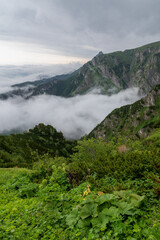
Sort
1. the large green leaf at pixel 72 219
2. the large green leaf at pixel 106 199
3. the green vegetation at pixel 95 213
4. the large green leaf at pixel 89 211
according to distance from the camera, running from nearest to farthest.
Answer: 1. the green vegetation at pixel 95 213
2. the large green leaf at pixel 89 211
3. the large green leaf at pixel 72 219
4. the large green leaf at pixel 106 199

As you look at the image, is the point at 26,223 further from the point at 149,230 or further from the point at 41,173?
the point at 41,173

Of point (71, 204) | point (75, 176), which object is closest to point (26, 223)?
point (71, 204)

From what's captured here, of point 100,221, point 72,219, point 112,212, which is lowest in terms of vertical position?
point 72,219

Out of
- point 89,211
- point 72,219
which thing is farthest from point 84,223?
point 72,219

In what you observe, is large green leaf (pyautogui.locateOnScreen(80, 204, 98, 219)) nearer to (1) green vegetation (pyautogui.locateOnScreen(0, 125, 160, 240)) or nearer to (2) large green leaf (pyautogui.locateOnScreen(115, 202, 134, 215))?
(1) green vegetation (pyautogui.locateOnScreen(0, 125, 160, 240))

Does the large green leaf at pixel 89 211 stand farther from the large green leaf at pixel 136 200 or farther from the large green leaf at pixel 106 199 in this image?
the large green leaf at pixel 136 200

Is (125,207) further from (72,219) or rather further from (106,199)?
(72,219)

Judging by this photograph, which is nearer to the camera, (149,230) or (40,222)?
(149,230)

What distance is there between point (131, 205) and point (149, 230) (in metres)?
1.01

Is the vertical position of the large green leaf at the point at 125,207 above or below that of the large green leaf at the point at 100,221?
above

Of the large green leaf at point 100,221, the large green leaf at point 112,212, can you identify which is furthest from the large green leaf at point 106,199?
the large green leaf at point 100,221

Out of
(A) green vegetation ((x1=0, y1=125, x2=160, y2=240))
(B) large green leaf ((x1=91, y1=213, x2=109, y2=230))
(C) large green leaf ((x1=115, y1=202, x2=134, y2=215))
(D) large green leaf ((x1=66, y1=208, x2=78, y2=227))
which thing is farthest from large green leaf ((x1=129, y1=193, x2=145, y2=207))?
(D) large green leaf ((x1=66, y1=208, x2=78, y2=227))

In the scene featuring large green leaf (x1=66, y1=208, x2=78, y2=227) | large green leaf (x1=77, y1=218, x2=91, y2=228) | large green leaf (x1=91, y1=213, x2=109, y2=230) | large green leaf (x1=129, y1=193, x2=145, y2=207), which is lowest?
large green leaf (x1=66, y1=208, x2=78, y2=227)

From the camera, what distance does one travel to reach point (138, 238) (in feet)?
16.8
